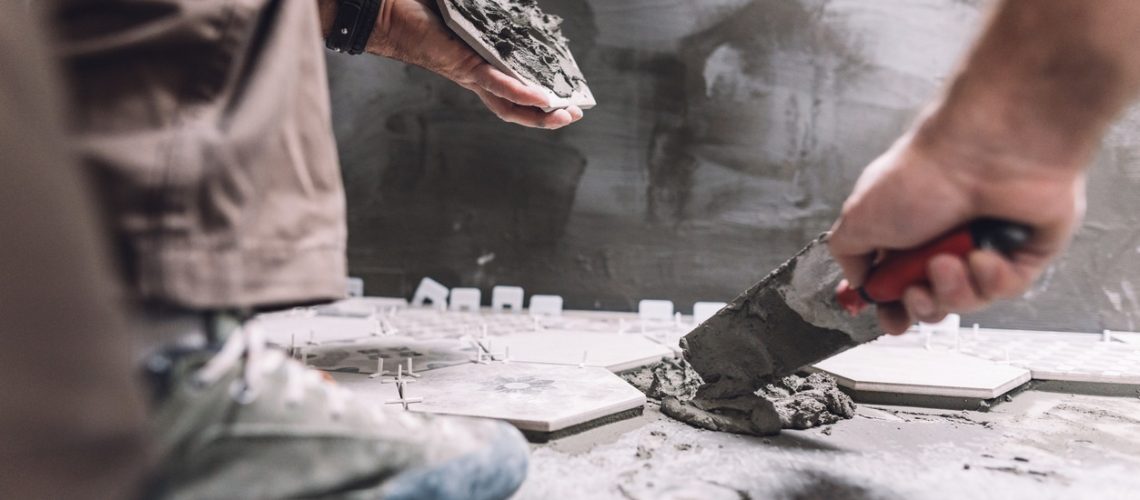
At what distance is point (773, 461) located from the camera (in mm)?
1093

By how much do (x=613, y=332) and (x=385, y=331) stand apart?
791 mm

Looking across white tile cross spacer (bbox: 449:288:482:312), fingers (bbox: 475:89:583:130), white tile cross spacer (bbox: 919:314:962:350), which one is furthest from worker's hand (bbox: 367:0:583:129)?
white tile cross spacer (bbox: 919:314:962:350)

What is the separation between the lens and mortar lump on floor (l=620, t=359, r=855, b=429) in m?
1.29

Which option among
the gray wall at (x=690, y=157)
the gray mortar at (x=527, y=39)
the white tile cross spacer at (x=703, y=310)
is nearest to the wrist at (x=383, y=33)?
the gray mortar at (x=527, y=39)

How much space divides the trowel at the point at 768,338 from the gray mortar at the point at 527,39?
1015 millimetres

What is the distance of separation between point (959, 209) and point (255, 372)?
2.74 ft

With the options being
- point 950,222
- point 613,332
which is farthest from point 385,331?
point 950,222

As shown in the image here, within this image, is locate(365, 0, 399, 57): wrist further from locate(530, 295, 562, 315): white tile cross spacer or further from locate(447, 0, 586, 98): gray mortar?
locate(530, 295, 562, 315): white tile cross spacer

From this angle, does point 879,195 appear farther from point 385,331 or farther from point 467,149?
point 467,149

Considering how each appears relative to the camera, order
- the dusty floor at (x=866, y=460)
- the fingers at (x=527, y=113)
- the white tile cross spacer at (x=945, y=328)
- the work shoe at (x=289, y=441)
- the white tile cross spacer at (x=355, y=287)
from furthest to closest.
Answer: the white tile cross spacer at (x=355, y=287) → the white tile cross spacer at (x=945, y=328) → the fingers at (x=527, y=113) → the dusty floor at (x=866, y=460) → the work shoe at (x=289, y=441)

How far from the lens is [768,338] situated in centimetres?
128

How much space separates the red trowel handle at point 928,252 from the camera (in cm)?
75

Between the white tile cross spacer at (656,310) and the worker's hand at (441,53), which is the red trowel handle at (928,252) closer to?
the worker's hand at (441,53)

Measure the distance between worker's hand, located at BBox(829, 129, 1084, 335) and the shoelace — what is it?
0.70m
